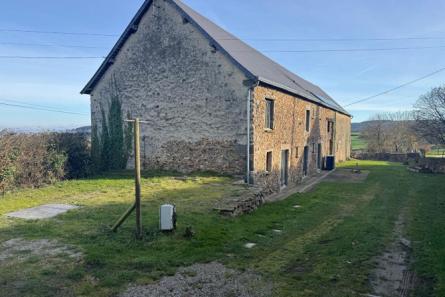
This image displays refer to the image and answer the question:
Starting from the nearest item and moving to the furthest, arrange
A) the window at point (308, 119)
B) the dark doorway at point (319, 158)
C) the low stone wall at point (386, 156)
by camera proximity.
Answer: the window at point (308, 119), the dark doorway at point (319, 158), the low stone wall at point (386, 156)

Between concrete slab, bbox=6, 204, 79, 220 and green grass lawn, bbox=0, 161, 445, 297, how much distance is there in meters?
0.37

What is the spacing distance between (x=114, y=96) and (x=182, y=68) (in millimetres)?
4376

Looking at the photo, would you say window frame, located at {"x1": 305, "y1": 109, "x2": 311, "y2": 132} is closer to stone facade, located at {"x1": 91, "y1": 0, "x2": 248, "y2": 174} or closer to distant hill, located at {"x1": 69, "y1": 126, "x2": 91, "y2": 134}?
stone facade, located at {"x1": 91, "y1": 0, "x2": 248, "y2": 174}

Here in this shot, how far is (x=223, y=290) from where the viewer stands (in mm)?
5219

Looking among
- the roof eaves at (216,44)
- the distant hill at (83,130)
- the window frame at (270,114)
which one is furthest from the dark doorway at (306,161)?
the distant hill at (83,130)

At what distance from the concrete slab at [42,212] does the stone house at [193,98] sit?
7.11 metres

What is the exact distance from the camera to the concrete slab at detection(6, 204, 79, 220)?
867 cm

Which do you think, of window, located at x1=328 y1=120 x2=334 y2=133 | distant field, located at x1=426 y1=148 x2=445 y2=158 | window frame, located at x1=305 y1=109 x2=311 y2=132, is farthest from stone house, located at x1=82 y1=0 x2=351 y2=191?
distant field, located at x1=426 y1=148 x2=445 y2=158

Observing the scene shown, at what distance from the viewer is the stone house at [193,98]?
1457cm

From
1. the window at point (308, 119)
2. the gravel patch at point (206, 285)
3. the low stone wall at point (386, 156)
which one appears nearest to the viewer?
the gravel patch at point (206, 285)

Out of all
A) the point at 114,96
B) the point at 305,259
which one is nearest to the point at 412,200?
the point at 305,259

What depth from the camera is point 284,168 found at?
726 inches

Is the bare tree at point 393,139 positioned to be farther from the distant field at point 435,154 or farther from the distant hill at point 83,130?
the distant hill at point 83,130

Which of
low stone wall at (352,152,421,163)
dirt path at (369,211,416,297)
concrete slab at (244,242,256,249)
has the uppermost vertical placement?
low stone wall at (352,152,421,163)
